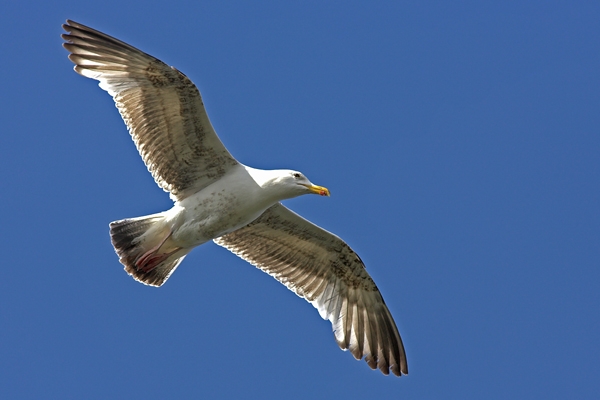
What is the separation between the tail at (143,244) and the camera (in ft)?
38.9

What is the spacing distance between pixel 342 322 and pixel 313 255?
3.46ft

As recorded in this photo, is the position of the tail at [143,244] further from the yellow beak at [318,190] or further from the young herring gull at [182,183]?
the yellow beak at [318,190]

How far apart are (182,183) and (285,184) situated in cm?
143

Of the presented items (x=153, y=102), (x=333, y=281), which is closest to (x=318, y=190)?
(x=333, y=281)

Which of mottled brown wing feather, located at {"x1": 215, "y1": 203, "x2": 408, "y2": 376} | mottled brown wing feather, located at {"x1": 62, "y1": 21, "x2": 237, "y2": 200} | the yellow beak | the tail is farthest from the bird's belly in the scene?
mottled brown wing feather, located at {"x1": 215, "y1": 203, "x2": 408, "y2": 376}

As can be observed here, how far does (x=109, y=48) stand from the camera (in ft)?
37.7

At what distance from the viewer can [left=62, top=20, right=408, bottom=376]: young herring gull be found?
37.4 feet

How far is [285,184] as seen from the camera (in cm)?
1155

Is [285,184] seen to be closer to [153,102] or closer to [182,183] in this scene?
[182,183]

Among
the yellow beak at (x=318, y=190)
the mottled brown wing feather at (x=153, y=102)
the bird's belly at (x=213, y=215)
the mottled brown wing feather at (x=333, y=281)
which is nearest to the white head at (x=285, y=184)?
the yellow beak at (x=318, y=190)

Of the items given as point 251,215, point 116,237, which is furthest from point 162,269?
point 251,215

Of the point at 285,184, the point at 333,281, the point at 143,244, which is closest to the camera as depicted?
the point at 285,184

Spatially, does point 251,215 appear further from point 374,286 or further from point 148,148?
point 374,286

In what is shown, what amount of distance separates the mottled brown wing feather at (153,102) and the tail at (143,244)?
Answer: 2.54 ft
